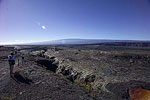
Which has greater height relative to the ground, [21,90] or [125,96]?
[21,90]

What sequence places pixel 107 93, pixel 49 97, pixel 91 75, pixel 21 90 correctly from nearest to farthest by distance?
1. pixel 49 97
2. pixel 21 90
3. pixel 107 93
4. pixel 91 75

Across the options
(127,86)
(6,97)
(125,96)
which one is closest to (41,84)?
(6,97)

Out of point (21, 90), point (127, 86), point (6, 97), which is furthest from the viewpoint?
point (127, 86)

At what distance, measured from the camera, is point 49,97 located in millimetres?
6867

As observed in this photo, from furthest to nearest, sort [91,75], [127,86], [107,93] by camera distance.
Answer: [91,75], [127,86], [107,93]

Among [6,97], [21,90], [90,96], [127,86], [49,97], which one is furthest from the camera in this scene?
[127,86]

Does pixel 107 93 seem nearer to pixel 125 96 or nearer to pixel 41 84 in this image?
pixel 125 96

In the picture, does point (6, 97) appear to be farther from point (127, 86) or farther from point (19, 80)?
point (127, 86)

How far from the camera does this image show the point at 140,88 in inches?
346

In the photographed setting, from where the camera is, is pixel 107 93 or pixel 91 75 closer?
pixel 107 93

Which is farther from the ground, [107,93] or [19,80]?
[19,80]

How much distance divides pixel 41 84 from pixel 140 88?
816 cm

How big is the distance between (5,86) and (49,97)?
3.47 meters

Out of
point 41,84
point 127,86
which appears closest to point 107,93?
point 127,86
